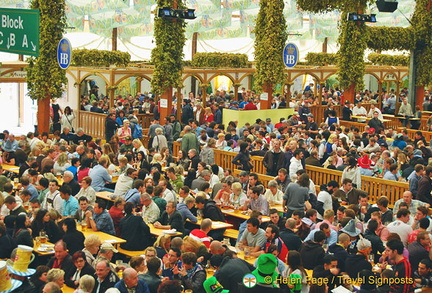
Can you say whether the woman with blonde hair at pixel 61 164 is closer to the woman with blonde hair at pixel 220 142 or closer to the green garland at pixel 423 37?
the woman with blonde hair at pixel 220 142

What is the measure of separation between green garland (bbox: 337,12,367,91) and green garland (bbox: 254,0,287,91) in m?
2.82

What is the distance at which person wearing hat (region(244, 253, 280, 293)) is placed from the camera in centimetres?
787

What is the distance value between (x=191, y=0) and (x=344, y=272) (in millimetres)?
24561

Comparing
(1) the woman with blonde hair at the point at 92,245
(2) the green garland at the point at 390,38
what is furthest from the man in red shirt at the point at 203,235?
(2) the green garland at the point at 390,38

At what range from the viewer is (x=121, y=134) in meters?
19.1

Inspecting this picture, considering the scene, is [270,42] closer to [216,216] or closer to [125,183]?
[125,183]

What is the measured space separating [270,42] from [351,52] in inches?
143

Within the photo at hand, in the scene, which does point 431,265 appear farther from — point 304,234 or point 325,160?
point 325,160

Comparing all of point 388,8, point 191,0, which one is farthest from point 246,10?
point 388,8

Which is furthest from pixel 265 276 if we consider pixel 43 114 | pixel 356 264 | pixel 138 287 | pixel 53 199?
pixel 43 114

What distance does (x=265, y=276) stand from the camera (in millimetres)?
7910

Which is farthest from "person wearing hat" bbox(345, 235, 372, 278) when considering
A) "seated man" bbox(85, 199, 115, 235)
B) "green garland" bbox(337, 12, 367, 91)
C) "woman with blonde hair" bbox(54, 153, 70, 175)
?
"green garland" bbox(337, 12, 367, 91)

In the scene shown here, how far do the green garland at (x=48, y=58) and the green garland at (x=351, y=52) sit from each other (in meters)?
10.9

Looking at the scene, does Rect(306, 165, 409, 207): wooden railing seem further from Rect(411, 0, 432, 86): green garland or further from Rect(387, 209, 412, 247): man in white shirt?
Rect(411, 0, 432, 86): green garland
